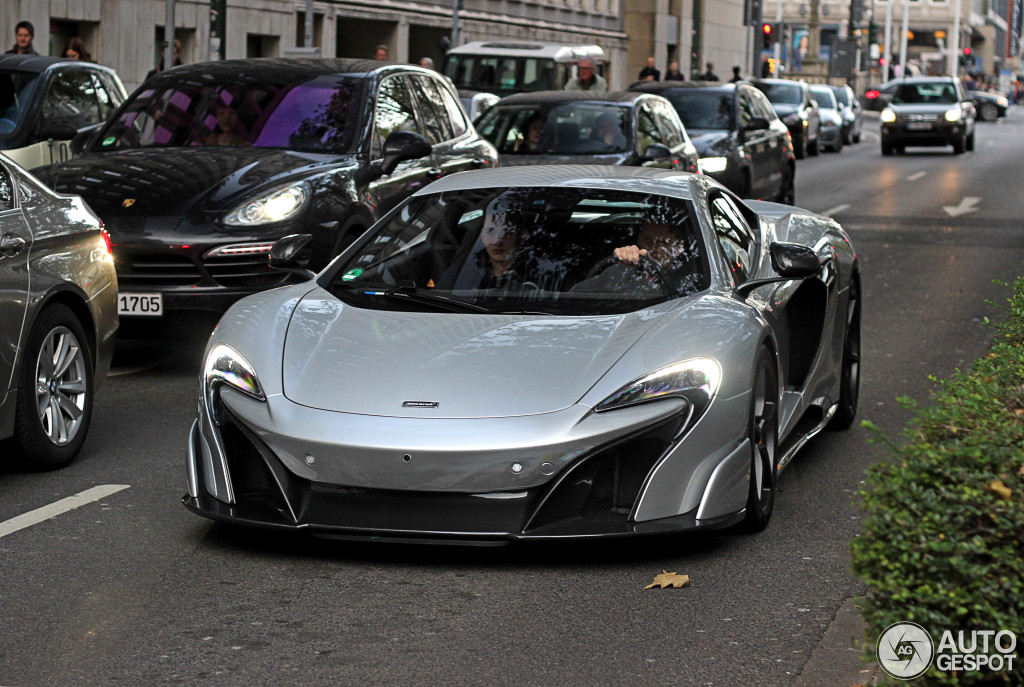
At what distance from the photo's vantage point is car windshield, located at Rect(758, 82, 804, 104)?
37.6 meters

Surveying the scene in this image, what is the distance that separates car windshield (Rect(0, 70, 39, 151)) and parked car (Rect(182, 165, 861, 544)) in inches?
258

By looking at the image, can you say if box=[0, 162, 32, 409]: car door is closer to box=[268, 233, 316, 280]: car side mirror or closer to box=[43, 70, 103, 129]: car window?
box=[268, 233, 316, 280]: car side mirror

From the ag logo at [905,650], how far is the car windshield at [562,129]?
1222 cm

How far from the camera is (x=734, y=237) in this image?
7102mm

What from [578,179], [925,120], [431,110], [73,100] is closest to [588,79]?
[73,100]

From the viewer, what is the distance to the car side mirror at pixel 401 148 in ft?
35.4

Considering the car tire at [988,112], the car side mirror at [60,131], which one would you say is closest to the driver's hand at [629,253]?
the car side mirror at [60,131]

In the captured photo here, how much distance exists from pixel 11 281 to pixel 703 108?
1543 centimetres

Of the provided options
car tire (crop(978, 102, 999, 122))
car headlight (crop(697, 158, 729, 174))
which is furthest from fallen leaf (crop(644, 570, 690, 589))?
car tire (crop(978, 102, 999, 122))

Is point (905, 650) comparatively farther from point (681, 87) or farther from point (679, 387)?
point (681, 87)

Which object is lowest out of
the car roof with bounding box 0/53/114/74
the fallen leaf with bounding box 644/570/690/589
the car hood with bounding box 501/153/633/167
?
the fallen leaf with bounding box 644/570/690/589

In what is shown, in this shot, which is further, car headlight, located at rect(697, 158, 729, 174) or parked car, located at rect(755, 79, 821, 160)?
parked car, located at rect(755, 79, 821, 160)

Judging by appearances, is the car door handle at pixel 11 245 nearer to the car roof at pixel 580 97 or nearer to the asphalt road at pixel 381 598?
the asphalt road at pixel 381 598

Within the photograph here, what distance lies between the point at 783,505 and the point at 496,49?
2345 centimetres
